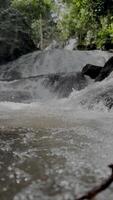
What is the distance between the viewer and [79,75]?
15.7 metres

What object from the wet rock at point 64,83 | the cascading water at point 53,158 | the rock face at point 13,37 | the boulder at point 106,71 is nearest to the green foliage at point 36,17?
the rock face at point 13,37

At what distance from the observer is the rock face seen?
78.6 feet

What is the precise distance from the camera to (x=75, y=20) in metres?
27.2

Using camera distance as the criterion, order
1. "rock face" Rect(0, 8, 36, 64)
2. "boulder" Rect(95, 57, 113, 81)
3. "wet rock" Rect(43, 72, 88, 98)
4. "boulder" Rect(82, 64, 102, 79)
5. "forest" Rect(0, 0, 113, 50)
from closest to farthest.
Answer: "forest" Rect(0, 0, 113, 50) < "boulder" Rect(95, 57, 113, 81) < "wet rock" Rect(43, 72, 88, 98) < "boulder" Rect(82, 64, 102, 79) < "rock face" Rect(0, 8, 36, 64)

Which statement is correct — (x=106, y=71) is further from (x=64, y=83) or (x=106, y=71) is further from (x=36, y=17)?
(x=36, y=17)

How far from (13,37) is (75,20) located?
500 centimetres

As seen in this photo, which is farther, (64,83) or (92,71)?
(92,71)

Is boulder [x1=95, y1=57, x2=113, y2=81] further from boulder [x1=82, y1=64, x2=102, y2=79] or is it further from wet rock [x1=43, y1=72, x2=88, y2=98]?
boulder [x1=82, y1=64, x2=102, y2=79]

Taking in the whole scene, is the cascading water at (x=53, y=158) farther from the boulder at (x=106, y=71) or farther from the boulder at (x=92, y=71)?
the boulder at (x=92, y=71)

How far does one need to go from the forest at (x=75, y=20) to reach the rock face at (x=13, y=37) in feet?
5.66

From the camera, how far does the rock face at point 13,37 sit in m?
24.0

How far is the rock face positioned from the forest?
173 centimetres

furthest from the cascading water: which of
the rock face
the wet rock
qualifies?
the rock face

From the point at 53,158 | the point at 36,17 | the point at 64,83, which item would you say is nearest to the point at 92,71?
the point at 64,83
